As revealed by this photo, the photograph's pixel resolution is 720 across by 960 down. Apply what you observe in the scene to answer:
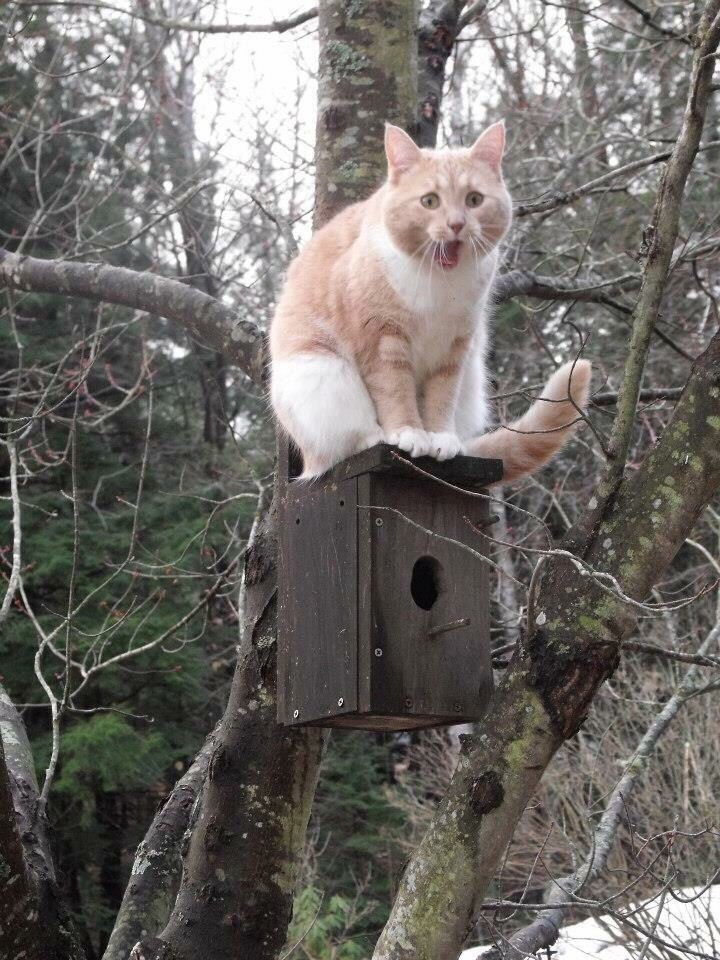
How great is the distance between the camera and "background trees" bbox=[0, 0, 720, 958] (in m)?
2.39

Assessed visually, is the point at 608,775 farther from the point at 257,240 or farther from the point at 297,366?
the point at 297,366

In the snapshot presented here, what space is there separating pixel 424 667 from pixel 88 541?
6597mm

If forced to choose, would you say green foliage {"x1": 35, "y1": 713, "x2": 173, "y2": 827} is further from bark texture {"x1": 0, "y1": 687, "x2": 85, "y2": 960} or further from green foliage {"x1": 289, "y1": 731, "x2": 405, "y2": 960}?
bark texture {"x1": 0, "y1": 687, "x2": 85, "y2": 960}

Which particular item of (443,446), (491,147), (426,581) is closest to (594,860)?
(426,581)

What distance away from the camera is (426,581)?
2.74 m

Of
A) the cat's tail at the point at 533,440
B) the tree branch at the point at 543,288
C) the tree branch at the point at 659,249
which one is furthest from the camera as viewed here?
the tree branch at the point at 543,288

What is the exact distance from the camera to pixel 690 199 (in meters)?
9.59

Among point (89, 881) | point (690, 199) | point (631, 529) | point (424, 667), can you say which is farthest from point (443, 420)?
point (690, 199)

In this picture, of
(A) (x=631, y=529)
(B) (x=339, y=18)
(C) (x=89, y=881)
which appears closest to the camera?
(A) (x=631, y=529)

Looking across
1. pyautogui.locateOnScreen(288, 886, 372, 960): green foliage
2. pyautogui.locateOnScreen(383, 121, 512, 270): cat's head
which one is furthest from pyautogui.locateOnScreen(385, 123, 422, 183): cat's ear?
pyautogui.locateOnScreen(288, 886, 372, 960): green foliage

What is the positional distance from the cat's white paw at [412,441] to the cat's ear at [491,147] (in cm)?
81

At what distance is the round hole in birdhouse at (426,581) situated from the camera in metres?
2.69

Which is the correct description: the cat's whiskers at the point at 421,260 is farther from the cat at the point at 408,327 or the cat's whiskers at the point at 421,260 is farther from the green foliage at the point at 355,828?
the green foliage at the point at 355,828

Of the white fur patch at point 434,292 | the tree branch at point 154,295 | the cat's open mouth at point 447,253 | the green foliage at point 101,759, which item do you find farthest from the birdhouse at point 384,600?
the green foliage at point 101,759
